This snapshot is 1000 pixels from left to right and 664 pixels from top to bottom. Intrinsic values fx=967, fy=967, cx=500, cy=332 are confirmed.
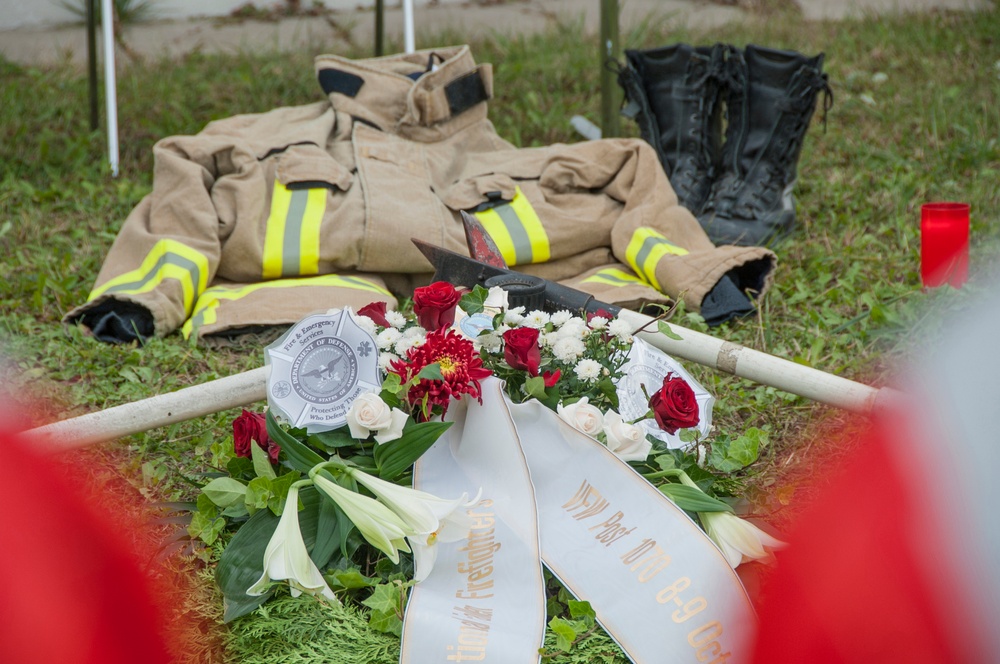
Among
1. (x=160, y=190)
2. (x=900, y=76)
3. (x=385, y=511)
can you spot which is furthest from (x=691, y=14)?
(x=385, y=511)

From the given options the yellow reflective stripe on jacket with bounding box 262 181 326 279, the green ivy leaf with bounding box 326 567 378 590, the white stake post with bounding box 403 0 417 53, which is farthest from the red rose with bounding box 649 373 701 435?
the white stake post with bounding box 403 0 417 53

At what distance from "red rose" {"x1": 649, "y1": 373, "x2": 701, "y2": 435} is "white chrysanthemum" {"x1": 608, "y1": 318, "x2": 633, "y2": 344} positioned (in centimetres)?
14

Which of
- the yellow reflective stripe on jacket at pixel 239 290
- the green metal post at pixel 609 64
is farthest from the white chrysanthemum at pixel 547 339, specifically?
the green metal post at pixel 609 64

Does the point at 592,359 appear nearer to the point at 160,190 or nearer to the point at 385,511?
the point at 385,511

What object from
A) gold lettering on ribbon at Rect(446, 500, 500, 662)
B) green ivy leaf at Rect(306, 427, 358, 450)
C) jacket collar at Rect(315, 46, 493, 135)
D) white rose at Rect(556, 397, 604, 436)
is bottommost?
gold lettering on ribbon at Rect(446, 500, 500, 662)

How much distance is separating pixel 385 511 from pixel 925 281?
1983 mm

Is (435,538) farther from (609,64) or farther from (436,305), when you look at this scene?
(609,64)

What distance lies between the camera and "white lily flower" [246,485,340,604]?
1.38 meters

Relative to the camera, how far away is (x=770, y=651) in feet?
1.77

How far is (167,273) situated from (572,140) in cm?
212

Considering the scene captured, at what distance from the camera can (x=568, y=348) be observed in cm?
171

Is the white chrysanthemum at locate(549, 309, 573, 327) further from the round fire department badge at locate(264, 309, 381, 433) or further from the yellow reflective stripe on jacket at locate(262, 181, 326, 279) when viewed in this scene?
the yellow reflective stripe on jacket at locate(262, 181, 326, 279)

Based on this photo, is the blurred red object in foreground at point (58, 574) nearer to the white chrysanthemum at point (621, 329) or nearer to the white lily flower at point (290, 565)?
the white lily flower at point (290, 565)

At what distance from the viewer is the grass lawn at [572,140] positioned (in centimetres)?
208
